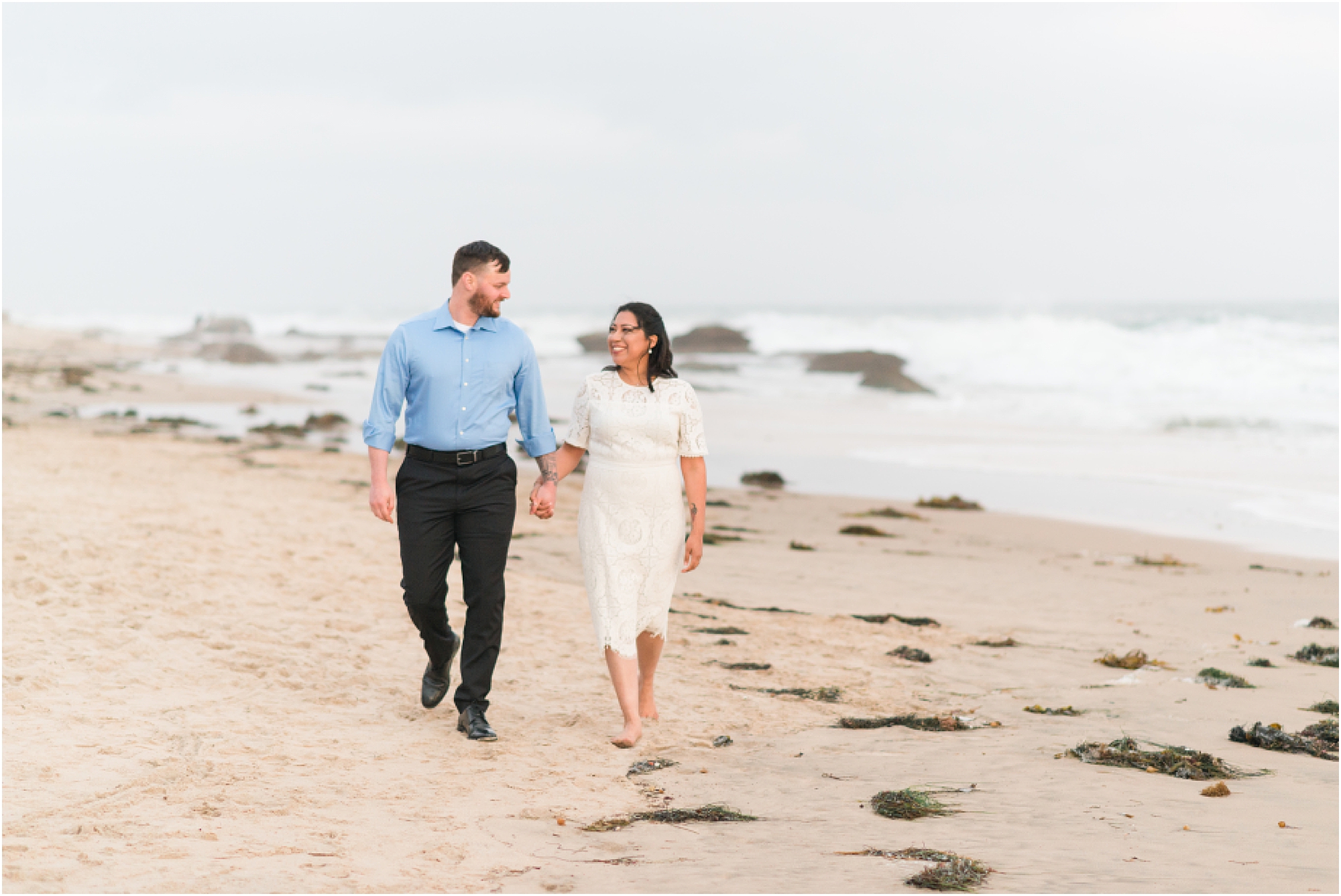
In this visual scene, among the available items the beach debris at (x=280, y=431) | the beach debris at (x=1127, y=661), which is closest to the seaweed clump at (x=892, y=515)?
the beach debris at (x=1127, y=661)

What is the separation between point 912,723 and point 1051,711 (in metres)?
0.81

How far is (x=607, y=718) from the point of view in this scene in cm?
544

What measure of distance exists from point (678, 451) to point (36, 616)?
12.3 ft

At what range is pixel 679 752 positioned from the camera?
494 centimetres

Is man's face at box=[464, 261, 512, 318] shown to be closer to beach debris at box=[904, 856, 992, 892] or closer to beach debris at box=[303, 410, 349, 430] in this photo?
beach debris at box=[904, 856, 992, 892]

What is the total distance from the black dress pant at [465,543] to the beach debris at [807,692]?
1.61m

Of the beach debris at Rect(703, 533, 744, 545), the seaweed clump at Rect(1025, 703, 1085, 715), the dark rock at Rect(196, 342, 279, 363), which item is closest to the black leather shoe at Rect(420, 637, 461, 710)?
the seaweed clump at Rect(1025, 703, 1085, 715)

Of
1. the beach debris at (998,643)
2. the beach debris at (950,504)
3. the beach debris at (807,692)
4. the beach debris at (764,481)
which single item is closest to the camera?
the beach debris at (807,692)

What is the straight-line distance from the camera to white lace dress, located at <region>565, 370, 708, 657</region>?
16.3ft

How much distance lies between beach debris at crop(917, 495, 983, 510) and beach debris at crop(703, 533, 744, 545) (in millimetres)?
3098

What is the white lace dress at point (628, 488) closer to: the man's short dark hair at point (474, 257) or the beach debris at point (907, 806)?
the man's short dark hair at point (474, 257)

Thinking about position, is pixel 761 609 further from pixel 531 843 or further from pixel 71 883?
pixel 71 883

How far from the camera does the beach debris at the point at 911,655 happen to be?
22.4ft

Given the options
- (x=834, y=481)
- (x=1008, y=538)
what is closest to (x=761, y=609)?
(x=1008, y=538)
